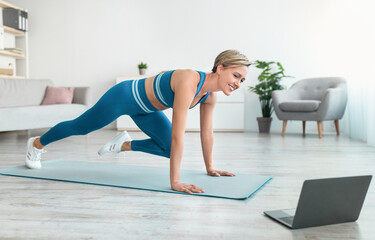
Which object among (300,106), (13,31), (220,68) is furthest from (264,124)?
(13,31)

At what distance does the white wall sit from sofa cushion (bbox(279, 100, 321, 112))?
98cm

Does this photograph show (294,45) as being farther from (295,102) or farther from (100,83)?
(100,83)

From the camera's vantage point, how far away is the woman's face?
182cm

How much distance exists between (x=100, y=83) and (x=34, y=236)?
5.18 metres

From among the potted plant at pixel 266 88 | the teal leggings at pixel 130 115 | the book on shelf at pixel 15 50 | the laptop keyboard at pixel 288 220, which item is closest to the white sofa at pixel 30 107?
the book on shelf at pixel 15 50

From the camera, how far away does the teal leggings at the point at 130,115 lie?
1.97 metres

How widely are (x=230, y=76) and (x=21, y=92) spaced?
3.63 metres

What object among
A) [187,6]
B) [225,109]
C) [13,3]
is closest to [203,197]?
[225,109]

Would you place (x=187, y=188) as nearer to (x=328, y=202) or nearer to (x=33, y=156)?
(x=328, y=202)

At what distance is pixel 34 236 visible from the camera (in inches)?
49.7

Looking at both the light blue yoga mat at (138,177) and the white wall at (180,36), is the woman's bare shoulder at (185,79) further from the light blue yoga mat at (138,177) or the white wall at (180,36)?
the white wall at (180,36)

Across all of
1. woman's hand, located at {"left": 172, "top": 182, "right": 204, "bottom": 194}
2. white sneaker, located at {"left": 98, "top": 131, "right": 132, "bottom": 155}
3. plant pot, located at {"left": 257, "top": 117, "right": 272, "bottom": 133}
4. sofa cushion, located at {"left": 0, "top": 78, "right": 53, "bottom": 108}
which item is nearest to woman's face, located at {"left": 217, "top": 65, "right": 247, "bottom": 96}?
woman's hand, located at {"left": 172, "top": 182, "right": 204, "bottom": 194}

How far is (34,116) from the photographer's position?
4109mm

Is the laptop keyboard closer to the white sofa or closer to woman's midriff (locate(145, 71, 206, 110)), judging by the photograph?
woman's midriff (locate(145, 71, 206, 110))
